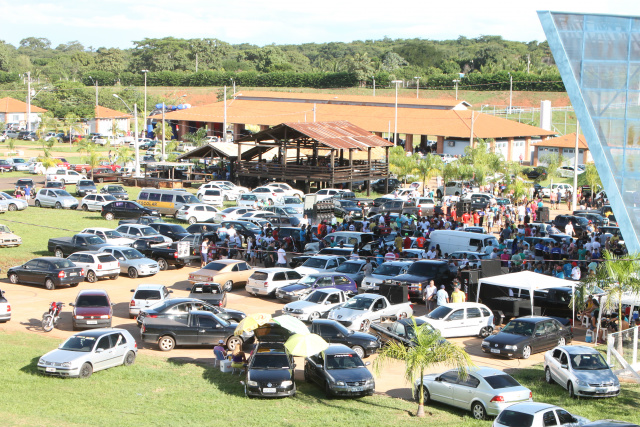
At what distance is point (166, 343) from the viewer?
22.2 meters

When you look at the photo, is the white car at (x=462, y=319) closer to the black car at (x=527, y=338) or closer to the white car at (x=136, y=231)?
the black car at (x=527, y=338)

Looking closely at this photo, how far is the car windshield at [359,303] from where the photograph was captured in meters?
24.7

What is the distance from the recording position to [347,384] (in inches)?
715

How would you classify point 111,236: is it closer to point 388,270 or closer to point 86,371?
point 388,270

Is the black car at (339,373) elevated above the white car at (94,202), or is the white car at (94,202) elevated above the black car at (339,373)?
the white car at (94,202)

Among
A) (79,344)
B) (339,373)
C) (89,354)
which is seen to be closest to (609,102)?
(339,373)

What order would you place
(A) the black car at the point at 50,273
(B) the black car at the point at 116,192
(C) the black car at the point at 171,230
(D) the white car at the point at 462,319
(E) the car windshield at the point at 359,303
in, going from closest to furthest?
(D) the white car at the point at 462,319 → (E) the car windshield at the point at 359,303 → (A) the black car at the point at 50,273 → (C) the black car at the point at 171,230 → (B) the black car at the point at 116,192

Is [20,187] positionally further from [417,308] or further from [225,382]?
[225,382]

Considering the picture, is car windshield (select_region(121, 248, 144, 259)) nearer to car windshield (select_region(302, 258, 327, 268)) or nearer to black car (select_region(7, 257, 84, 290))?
black car (select_region(7, 257, 84, 290))

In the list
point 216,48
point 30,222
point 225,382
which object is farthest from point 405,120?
point 216,48

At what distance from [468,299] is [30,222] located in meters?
27.1

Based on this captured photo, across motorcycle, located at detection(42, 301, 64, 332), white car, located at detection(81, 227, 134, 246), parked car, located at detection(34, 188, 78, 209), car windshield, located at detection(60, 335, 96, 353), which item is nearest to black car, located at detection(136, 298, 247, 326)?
motorcycle, located at detection(42, 301, 64, 332)

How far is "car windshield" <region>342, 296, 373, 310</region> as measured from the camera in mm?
24672

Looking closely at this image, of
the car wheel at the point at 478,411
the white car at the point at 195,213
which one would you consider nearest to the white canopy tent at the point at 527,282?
the car wheel at the point at 478,411
